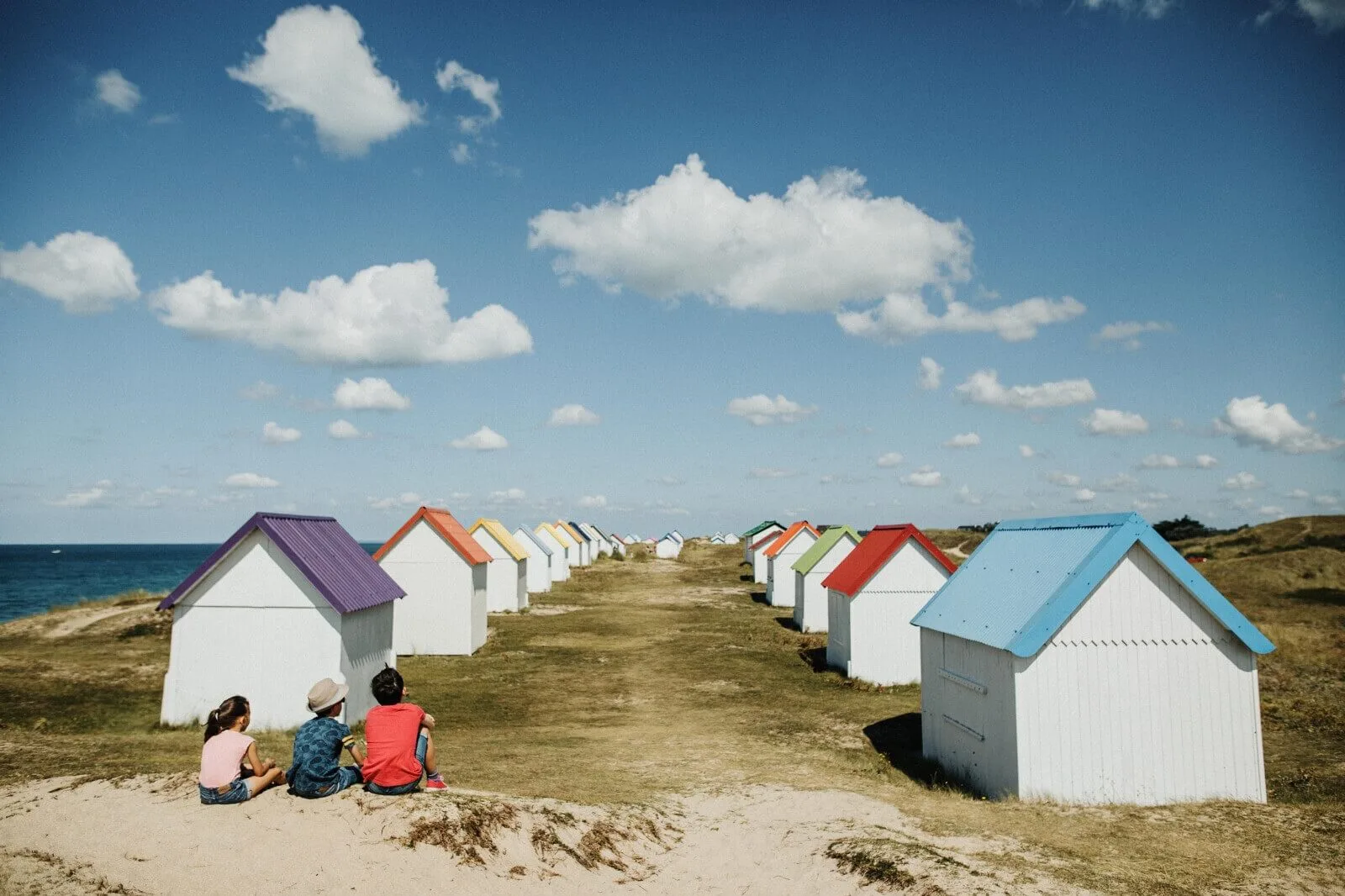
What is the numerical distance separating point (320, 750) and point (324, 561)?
11182mm

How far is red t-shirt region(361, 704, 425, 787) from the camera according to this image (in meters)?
10.2

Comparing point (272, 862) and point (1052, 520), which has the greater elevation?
point (1052, 520)

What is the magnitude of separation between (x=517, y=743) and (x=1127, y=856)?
12111mm

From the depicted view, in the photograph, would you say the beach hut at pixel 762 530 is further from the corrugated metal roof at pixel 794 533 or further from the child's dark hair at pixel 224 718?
the child's dark hair at pixel 224 718

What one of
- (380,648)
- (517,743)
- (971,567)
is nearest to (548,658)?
(380,648)

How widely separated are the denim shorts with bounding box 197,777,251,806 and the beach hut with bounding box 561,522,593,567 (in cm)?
7002

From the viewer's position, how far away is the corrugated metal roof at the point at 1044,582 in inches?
516

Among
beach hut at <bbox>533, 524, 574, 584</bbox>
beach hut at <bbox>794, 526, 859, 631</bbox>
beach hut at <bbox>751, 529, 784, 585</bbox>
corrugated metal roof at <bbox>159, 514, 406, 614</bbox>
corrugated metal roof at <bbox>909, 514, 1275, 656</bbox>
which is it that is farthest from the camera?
beach hut at <bbox>533, 524, 574, 584</bbox>

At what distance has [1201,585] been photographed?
1316 cm

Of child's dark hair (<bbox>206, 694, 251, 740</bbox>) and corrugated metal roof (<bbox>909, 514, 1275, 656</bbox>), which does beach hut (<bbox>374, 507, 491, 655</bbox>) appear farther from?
child's dark hair (<bbox>206, 694, 251, 740</bbox>)

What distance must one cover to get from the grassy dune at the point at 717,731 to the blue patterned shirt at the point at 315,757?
4.06m

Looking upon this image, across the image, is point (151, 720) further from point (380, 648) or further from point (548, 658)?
point (548, 658)

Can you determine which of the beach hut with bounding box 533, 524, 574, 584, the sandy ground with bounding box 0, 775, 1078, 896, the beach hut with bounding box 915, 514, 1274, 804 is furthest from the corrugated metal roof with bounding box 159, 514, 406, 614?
the beach hut with bounding box 533, 524, 574, 584

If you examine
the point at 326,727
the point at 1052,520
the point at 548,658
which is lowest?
the point at 548,658
